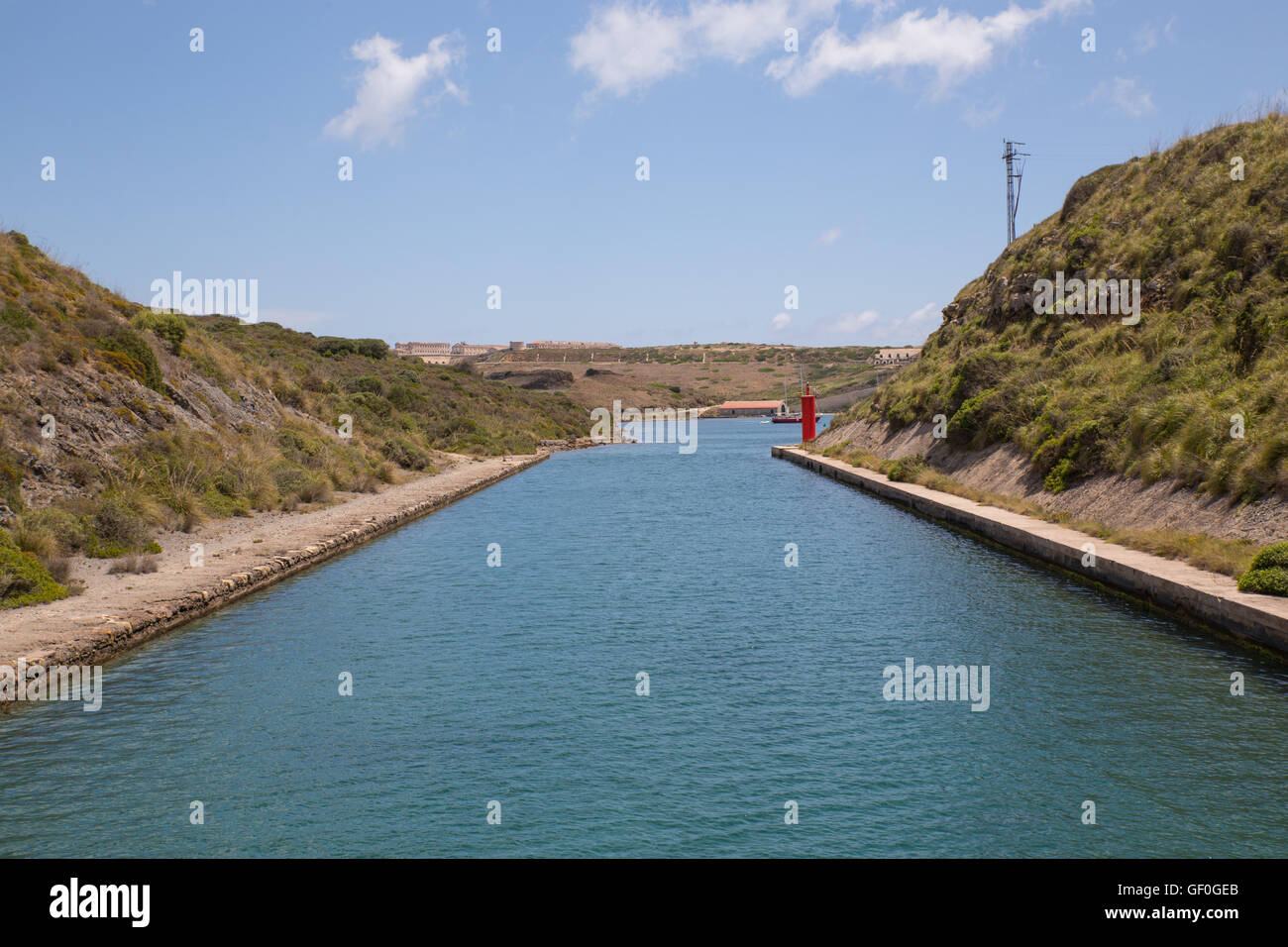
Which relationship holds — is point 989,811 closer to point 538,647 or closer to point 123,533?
point 538,647

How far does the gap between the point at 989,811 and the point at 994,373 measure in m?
27.8

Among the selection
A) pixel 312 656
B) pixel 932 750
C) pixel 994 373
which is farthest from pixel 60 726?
pixel 994 373

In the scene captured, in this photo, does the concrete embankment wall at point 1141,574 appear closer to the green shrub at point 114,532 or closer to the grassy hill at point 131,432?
the grassy hill at point 131,432

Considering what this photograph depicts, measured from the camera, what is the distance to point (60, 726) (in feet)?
33.4

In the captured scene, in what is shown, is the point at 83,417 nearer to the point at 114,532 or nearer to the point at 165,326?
the point at 114,532

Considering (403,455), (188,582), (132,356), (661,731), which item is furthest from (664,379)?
(661,731)

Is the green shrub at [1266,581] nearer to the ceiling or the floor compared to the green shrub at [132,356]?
nearer to the floor

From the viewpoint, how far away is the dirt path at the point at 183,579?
40.6 feet

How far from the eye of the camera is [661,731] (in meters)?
9.87

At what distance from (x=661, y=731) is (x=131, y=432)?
1890cm

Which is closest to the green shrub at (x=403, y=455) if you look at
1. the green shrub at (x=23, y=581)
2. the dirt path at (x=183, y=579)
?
the dirt path at (x=183, y=579)

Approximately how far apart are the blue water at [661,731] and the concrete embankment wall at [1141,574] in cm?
35

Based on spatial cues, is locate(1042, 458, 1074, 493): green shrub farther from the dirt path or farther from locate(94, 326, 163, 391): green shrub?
locate(94, 326, 163, 391): green shrub
